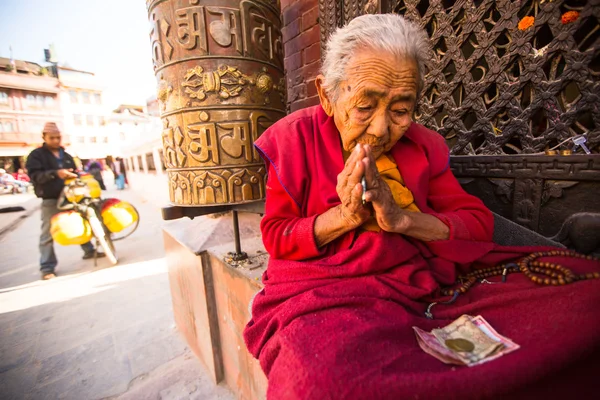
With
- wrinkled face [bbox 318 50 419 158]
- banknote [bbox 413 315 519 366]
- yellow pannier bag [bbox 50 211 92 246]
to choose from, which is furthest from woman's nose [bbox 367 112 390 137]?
yellow pannier bag [bbox 50 211 92 246]

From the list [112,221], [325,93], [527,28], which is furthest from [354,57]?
[112,221]

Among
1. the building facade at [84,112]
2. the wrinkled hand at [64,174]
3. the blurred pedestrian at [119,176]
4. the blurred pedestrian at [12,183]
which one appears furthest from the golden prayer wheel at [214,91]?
the building facade at [84,112]

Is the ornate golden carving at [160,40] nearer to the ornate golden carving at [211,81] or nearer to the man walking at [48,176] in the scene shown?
the ornate golden carving at [211,81]

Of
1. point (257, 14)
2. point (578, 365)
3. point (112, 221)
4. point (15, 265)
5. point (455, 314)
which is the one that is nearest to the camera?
point (578, 365)

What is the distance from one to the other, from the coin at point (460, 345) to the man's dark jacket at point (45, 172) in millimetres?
5326

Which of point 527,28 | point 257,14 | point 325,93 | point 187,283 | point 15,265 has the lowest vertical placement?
point 15,265

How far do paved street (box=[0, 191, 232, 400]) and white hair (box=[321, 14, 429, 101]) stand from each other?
90.9 inches

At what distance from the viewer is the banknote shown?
0.64m

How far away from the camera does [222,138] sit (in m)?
1.56

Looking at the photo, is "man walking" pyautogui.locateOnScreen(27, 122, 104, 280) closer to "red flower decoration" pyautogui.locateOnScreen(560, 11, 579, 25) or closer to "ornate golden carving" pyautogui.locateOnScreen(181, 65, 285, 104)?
"ornate golden carving" pyautogui.locateOnScreen(181, 65, 285, 104)

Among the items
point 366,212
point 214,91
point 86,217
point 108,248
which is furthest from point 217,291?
point 86,217

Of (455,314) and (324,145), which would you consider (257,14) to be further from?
(455,314)

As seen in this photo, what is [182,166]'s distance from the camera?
63.6 inches

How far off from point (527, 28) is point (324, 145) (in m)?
1.19
